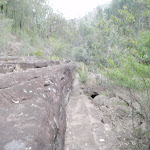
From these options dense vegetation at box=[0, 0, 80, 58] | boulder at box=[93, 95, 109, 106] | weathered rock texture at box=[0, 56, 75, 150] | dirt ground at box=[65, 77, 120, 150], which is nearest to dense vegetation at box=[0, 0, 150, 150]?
dense vegetation at box=[0, 0, 80, 58]

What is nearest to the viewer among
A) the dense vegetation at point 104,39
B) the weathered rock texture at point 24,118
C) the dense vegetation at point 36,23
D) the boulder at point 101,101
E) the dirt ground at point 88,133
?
the weathered rock texture at point 24,118

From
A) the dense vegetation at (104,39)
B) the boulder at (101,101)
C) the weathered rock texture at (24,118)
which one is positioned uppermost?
the dense vegetation at (104,39)

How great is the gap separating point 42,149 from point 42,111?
572mm

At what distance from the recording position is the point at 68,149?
3.30 meters

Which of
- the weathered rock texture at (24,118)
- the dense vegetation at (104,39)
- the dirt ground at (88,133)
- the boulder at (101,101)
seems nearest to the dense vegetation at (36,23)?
the dense vegetation at (104,39)

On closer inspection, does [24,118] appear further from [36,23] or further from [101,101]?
[36,23]

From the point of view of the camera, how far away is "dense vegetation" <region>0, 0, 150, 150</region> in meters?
3.08

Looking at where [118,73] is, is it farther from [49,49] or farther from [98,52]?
[49,49]

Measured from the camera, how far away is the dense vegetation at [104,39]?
308 centimetres

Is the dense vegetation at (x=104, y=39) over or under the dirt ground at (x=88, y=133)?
over

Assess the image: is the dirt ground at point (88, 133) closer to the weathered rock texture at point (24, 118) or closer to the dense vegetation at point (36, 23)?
the weathered rock texture at point (24, 118)

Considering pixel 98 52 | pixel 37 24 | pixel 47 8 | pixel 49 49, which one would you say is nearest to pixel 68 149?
pixel 98 52

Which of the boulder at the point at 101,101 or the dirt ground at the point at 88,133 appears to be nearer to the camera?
the dirt ground at the point at 88,133

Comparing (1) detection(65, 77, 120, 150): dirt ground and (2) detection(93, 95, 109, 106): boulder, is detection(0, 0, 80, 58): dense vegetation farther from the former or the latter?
(1) detection(65, 77, 120, 150): dirt ground
